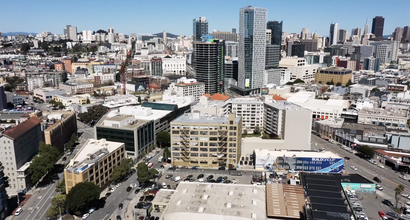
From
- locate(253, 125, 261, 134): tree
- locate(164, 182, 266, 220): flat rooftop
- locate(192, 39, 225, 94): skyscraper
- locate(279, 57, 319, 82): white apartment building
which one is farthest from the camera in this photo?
locate(279, 57, 319, 82): white apartment building

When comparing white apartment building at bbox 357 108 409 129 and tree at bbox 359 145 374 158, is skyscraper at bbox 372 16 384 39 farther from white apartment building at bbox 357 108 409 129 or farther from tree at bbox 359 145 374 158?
tree at bbox 359 145 374 158

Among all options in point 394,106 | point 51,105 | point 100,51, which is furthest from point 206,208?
point 100,51

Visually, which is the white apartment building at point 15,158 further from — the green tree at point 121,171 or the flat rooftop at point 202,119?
the flat rooftop at point 202,119

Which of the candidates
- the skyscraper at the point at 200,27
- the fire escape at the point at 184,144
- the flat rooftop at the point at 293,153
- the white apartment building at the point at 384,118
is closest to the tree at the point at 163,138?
the fire escape at the point at 184,144

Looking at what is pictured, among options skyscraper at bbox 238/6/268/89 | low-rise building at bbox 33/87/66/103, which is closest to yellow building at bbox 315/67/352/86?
skyscraper at bbox 238/6/268/89

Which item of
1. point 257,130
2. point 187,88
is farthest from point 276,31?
point 257,130

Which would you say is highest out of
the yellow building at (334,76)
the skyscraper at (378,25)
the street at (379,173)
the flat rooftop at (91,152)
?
the skyscraper at (378,25)
